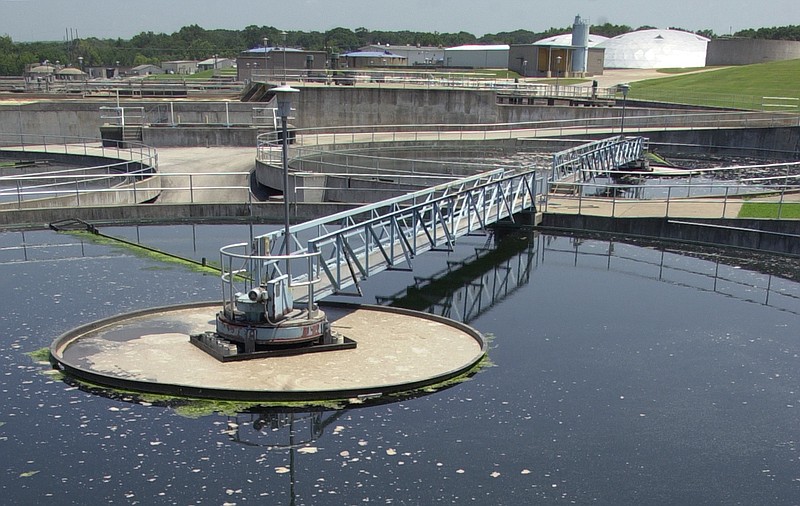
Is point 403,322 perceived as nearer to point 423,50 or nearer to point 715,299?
point 715,299

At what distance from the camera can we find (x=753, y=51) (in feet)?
311

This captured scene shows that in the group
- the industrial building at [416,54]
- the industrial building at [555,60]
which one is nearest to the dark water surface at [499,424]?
the industrial building at [555,60]

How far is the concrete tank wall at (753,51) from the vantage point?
93.6 metres

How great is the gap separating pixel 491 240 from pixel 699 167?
18.1 metres

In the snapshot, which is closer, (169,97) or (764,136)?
(764,136)

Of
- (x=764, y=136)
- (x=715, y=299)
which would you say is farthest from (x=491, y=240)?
(x=764, y=136)

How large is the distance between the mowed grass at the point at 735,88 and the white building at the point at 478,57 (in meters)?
34.3

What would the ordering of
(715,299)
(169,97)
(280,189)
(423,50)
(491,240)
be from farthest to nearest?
(423,50), (169,97), (280,189), (491,240), (715,299)

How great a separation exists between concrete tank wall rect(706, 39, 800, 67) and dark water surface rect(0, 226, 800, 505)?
3374 inches

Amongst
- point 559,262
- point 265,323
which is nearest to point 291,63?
point 559,262

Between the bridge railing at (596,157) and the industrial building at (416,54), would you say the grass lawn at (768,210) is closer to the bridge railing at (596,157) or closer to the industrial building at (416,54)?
the bridge railing at (596,157)

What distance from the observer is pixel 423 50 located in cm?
13562

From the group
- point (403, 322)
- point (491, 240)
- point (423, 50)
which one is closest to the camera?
point (403, 322)

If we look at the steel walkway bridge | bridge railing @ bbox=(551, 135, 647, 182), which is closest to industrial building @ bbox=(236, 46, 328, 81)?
bridge railing @ bbox=(551, 135, 647, 182)
